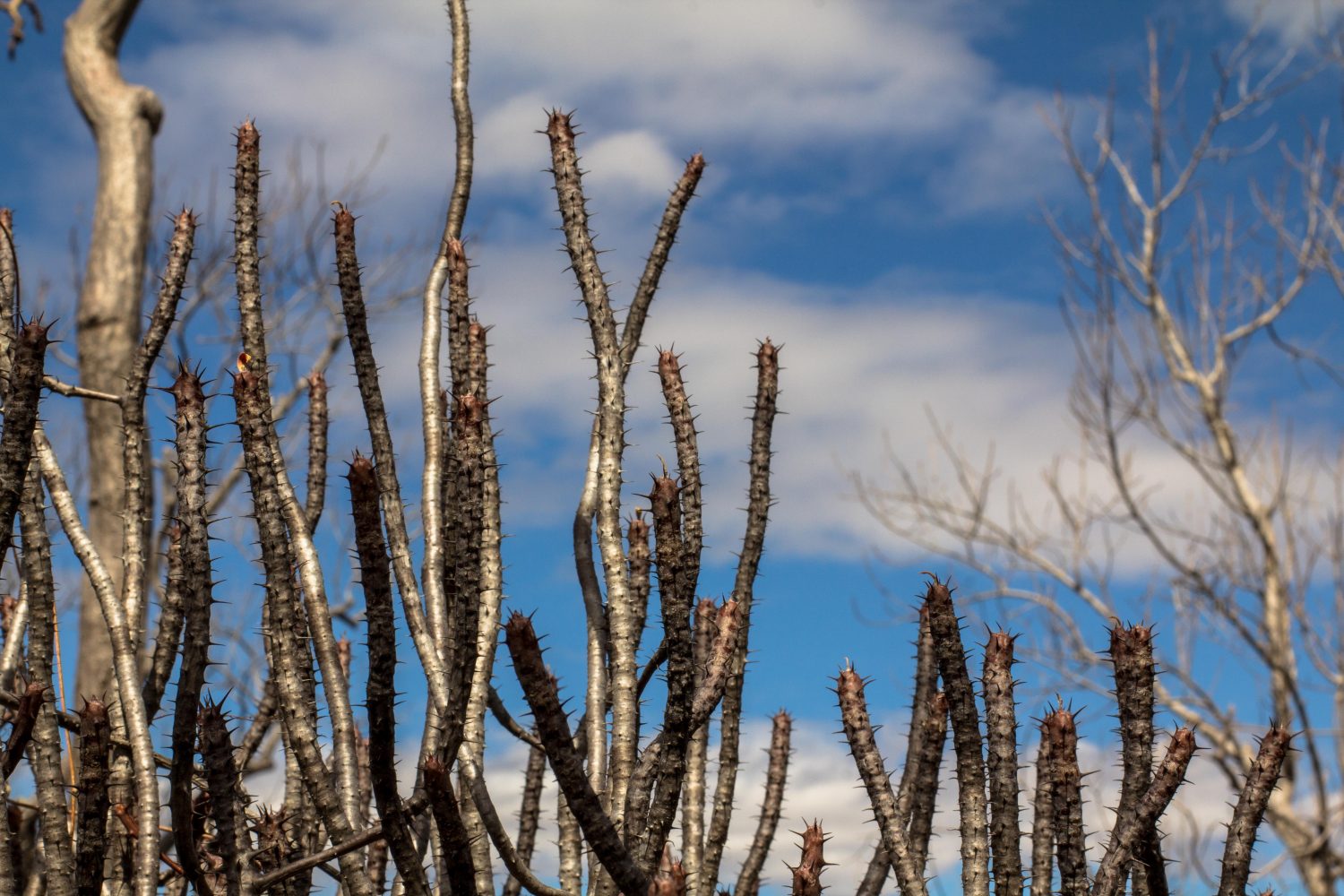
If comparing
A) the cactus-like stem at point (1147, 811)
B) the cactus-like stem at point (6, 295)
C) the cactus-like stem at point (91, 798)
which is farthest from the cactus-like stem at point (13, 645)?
the cactus-like stem at point (1147, 811)

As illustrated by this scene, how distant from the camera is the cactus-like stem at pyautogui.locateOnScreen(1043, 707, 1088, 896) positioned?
227 cm

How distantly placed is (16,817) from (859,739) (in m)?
1.95

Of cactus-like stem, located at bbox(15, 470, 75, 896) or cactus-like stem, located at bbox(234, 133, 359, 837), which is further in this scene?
cactus-like stem, located at bbox(234, 133, 359, 837)

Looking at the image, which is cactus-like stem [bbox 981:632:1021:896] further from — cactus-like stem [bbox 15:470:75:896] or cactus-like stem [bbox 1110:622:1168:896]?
cactus-like stem [bbox 15:470:75:896]

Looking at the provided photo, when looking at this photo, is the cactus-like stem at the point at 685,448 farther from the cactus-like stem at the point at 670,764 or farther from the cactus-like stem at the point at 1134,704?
the cactus-like stem at the point at 1134,704

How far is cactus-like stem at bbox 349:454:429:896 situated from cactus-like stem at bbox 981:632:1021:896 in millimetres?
1109

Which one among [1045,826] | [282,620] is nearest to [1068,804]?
[1045,826]

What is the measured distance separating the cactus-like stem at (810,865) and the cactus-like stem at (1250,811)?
0.89m

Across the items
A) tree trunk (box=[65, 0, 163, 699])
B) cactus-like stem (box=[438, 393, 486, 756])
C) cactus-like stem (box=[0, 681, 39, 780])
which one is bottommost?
cactus-like stem (box=[0, 681, 39, 780])

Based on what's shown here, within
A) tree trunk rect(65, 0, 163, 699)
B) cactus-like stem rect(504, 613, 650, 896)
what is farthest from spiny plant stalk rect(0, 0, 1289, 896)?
tree trunk rect(65, 0, 163, 699)

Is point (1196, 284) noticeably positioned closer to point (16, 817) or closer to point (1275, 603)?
point (1275, 603)

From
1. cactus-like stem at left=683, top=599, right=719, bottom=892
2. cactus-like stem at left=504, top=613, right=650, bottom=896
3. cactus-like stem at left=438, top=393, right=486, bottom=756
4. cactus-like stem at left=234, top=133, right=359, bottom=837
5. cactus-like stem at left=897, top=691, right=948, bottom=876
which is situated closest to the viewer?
cactus-like stem at left=504, top=613, right=650, bottom=896

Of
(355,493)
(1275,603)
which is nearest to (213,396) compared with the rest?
(355,493)

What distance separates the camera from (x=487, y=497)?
240 cm
